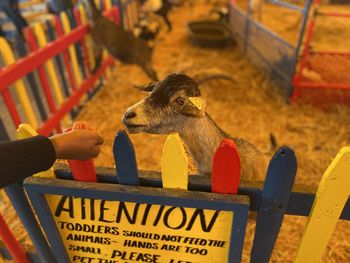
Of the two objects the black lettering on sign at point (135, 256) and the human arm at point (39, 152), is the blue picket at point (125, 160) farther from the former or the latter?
the black lettering on sign at point (135, 256)

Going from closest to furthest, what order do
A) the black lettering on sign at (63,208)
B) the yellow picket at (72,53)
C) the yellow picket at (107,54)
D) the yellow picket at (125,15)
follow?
1. the black lettering on sign at (63,208)
2. the yellow picket at (72,53)
3. the yellow picket at (107,54)
4. the yellow picket at (125,15)

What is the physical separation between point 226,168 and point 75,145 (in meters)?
0.60

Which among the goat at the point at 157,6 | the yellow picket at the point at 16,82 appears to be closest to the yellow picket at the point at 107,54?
the goat at the point at 157,6

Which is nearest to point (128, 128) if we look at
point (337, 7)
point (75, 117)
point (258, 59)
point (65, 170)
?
point (65, 170)

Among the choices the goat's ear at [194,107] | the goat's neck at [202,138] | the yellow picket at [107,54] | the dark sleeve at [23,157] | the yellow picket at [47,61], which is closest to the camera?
the dark sleeve at [23,157]

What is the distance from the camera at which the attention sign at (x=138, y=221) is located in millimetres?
1165

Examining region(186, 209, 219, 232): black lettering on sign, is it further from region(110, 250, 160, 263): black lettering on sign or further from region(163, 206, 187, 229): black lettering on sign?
region(110, 250, 160, 263): black lettering on sign

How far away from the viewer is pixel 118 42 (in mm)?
4711

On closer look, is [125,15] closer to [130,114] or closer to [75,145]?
[130,114]

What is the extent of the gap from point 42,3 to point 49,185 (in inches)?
310

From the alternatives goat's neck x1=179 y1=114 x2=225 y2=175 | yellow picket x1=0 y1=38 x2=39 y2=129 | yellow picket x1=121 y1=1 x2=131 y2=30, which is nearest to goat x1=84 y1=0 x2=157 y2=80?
yellow picket x1=0 y1=38 x2=39 y2=129

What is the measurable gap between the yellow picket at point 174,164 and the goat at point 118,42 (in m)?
3.90

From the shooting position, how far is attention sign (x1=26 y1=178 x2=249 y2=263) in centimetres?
117

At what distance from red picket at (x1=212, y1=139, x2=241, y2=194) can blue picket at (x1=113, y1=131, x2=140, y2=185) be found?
0.31m
